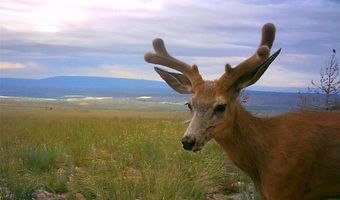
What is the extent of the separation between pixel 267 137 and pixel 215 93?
0.80 meters

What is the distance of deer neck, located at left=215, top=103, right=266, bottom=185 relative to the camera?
6.79m

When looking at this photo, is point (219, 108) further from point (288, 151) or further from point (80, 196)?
point (80, 196)

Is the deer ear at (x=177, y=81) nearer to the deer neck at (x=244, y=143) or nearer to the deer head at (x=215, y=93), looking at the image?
the deer head at (x=215, y=93)

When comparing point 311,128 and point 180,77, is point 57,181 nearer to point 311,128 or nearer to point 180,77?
point 180,77

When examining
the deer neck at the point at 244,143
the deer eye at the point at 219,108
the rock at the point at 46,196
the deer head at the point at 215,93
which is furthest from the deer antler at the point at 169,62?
the rock at the point at 46,196

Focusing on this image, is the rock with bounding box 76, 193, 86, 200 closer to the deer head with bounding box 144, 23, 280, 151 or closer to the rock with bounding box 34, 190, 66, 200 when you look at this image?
the rock with bounding box 34, 190, 66, 200

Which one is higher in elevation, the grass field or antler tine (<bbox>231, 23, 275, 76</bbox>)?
antler tine (<bbox>231, 23, 275, 76</bbox>)

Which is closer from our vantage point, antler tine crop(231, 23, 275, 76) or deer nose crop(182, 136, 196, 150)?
deer nose crop(182, 136, 196, 150)

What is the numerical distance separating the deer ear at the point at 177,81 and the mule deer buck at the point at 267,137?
30 cm

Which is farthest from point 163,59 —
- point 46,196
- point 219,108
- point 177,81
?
point 46,196

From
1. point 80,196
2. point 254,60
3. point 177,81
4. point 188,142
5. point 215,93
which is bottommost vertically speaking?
point 80,196

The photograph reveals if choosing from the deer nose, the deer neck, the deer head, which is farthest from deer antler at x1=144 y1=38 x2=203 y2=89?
the deer nose

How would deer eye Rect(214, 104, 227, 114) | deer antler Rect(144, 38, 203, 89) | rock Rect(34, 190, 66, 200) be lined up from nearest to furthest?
deer eye Rect(214, 104, 227, 114)
deer antler Rect(144, 38, 203, 89)
rock Rect(34, 190, 66, 200)

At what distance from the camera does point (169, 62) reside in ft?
25.7
